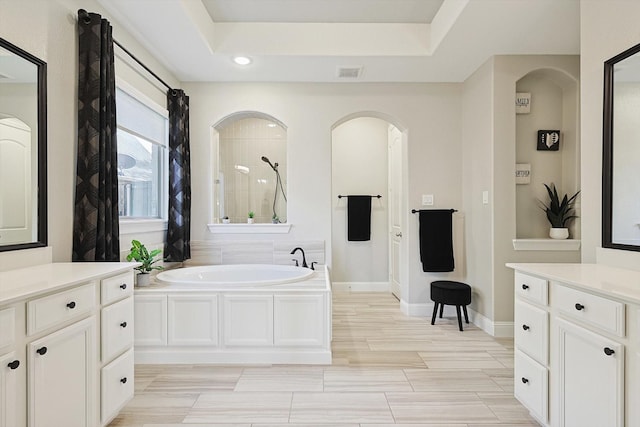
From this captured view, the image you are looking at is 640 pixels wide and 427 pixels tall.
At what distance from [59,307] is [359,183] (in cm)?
411

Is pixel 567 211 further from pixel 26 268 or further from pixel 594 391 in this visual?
pixel 26 268

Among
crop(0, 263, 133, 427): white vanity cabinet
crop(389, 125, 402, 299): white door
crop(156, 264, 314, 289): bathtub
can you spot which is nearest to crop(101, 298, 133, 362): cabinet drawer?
crop(0, 263, 133, 427): white vanity cabinet

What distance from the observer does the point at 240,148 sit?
13.7 feet

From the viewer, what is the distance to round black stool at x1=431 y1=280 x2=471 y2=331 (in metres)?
3.38

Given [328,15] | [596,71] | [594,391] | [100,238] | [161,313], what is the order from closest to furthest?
[594,391]
[596,71]
[100,238]
[161,313]
[328,15]

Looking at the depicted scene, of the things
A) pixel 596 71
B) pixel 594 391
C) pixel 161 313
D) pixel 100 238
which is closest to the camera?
pixel 594 391

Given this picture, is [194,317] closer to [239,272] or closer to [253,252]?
[239,272]

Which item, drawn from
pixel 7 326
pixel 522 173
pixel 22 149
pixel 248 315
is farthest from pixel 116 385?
pixel 522 173

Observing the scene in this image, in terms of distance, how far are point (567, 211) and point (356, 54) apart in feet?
7.71

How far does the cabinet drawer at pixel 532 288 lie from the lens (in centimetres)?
173

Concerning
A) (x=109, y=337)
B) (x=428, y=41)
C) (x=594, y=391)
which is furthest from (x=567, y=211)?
(x=109, y=337)

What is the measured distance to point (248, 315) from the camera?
2.68 m

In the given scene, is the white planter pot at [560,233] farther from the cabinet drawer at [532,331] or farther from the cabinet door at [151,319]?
the cabinet door at [151,319]

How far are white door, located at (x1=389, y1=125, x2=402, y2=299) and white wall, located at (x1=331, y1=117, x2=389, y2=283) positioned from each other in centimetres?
17
